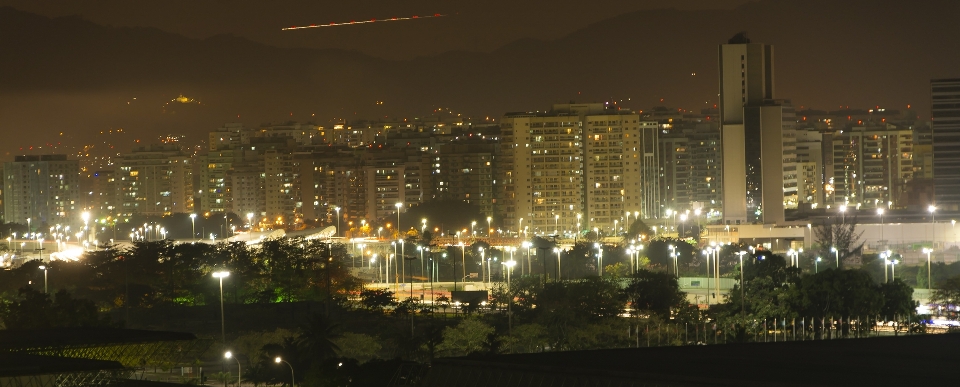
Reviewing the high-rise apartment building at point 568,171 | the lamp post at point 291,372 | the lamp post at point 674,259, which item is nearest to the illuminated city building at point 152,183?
the high-rise apartment building at point 568,171

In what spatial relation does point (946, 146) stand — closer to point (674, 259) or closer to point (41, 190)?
point (674, 259)

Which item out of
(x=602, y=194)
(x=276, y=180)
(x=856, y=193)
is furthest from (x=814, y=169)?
(x=276, y=180)

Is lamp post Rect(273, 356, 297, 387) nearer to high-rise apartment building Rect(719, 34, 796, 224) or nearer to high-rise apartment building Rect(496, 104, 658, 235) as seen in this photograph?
high-rise apartment building Rect(719, 34, 796, 224)

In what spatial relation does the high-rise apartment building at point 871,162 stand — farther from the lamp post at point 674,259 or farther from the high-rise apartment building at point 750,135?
the lamp post at point 674,259

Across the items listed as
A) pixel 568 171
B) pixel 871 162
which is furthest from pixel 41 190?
pixel 871 162

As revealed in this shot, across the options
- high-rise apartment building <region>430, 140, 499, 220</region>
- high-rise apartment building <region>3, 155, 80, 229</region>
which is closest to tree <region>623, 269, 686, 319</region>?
high-rise apartment building <region>430, 140, 499, 220</region>
